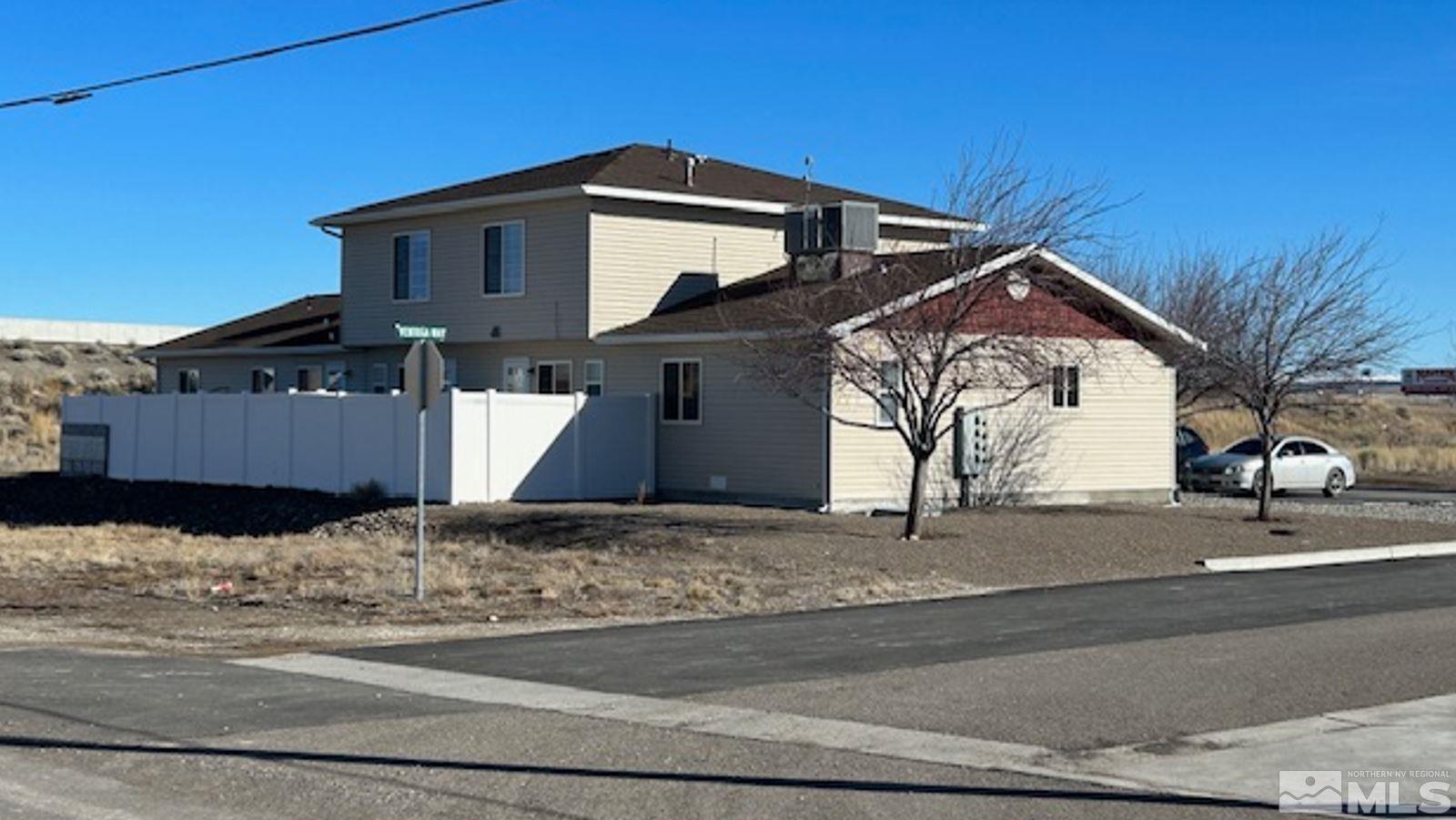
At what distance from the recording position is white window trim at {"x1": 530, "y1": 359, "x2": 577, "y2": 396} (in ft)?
117

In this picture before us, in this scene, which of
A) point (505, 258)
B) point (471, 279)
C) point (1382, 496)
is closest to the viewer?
point (505, 258)

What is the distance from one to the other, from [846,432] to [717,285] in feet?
21.8

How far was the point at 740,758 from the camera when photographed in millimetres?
10805

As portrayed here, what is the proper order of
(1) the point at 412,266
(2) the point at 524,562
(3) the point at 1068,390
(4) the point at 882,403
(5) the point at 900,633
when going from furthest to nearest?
(1) the point at 412,266 → (3) the point at 1068,390 → (4) the point at 882,403 → (2) the point at 524,562 → (5) the point at 900,633

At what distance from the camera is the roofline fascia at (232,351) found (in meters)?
42.3

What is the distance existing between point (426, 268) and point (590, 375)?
5306mm

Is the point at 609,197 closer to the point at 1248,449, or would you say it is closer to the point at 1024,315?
the point at 1024,315

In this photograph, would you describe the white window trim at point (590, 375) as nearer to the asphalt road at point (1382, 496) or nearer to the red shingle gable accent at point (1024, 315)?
the red shingle gable accent at point (1024, 315)

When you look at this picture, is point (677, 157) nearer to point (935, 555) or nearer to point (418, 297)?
point (418, 297)

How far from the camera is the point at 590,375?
35.2 meters

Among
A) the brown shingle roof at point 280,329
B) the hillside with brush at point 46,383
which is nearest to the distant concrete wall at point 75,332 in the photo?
the hillside with brush at point 46,383

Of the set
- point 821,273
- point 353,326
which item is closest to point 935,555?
point 821,273

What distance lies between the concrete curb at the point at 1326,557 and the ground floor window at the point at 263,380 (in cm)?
2667

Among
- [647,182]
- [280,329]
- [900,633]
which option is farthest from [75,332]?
[900,633]
